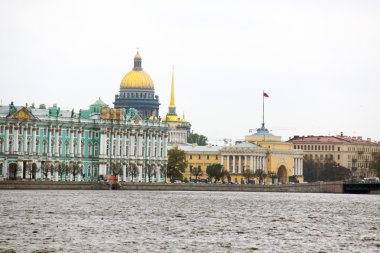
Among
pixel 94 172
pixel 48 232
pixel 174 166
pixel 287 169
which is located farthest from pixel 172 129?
pixel 48 232

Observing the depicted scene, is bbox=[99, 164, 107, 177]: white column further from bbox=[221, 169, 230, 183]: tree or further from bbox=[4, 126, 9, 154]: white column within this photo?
bbox=[221, 169, 230, 183]: tree

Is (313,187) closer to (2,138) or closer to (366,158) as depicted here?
(2,138)

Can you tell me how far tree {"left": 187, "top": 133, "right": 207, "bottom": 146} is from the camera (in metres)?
186

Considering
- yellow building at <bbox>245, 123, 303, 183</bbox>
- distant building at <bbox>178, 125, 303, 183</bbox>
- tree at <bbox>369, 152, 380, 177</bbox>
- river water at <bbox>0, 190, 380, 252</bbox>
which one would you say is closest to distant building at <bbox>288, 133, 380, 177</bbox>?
tree at <bbox>369, 152, 380, 177</bbox>

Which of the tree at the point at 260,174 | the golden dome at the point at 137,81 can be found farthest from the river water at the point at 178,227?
the golden dome at the point at 137,81

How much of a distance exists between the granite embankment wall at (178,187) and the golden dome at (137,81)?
41946 millimetres

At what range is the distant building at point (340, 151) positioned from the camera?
176 metres

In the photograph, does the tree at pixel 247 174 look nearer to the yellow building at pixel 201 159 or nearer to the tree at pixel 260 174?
the tree at pixel 260 174

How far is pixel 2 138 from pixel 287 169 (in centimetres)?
4500

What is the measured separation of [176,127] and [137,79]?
55.8 ft

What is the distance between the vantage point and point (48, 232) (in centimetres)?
5028

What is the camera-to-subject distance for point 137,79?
526ft

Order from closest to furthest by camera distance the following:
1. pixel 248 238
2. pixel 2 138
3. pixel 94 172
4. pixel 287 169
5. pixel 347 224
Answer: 1. pixel 248 238
2. pixel 347 224
3. pixel 2 138
4. pixel 94 172
5. pixel 287 169

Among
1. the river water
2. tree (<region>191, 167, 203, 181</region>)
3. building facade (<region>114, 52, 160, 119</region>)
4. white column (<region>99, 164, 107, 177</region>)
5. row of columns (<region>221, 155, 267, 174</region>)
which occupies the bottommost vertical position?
the river water
